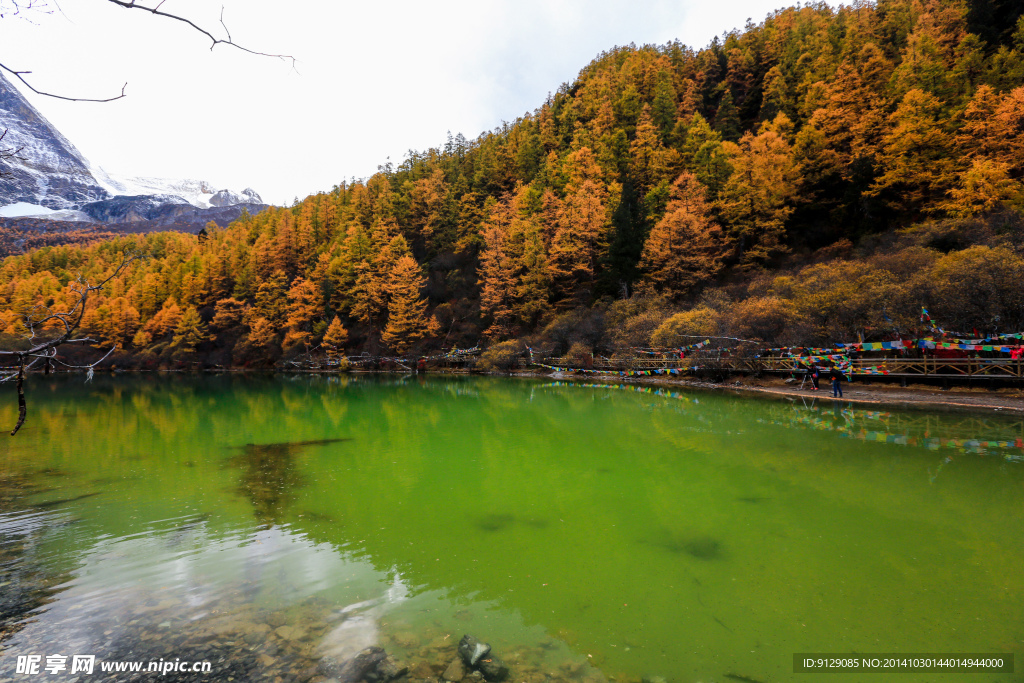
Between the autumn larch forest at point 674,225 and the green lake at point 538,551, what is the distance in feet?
37.4

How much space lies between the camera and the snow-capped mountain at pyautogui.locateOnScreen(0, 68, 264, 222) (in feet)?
11.8

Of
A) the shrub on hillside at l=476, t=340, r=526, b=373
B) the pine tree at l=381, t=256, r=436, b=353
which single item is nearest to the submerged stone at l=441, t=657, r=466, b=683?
the shrub on hillside at l=476, t=340, r=526, b=373

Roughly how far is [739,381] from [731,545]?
64.0 ft

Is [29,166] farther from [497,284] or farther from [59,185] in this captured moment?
[497,284]

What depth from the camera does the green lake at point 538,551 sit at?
4.13 m

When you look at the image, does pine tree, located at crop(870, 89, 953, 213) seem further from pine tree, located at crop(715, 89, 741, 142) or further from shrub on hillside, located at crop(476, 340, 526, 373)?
shrub on hillside, located at crop(476, 340, 526, 373)

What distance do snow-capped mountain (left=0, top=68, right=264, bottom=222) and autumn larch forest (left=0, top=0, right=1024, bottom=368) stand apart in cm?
1108

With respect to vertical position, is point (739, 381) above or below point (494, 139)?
below

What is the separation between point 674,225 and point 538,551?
32424 millimetres

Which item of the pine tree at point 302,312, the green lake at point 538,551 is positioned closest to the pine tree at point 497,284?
the pine tree at point 302,312

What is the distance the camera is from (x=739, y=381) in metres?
23.4

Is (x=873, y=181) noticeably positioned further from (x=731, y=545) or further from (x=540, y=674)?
(x=540, y=674)

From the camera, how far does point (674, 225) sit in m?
34.1

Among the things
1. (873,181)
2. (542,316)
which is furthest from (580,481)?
(873,181)
